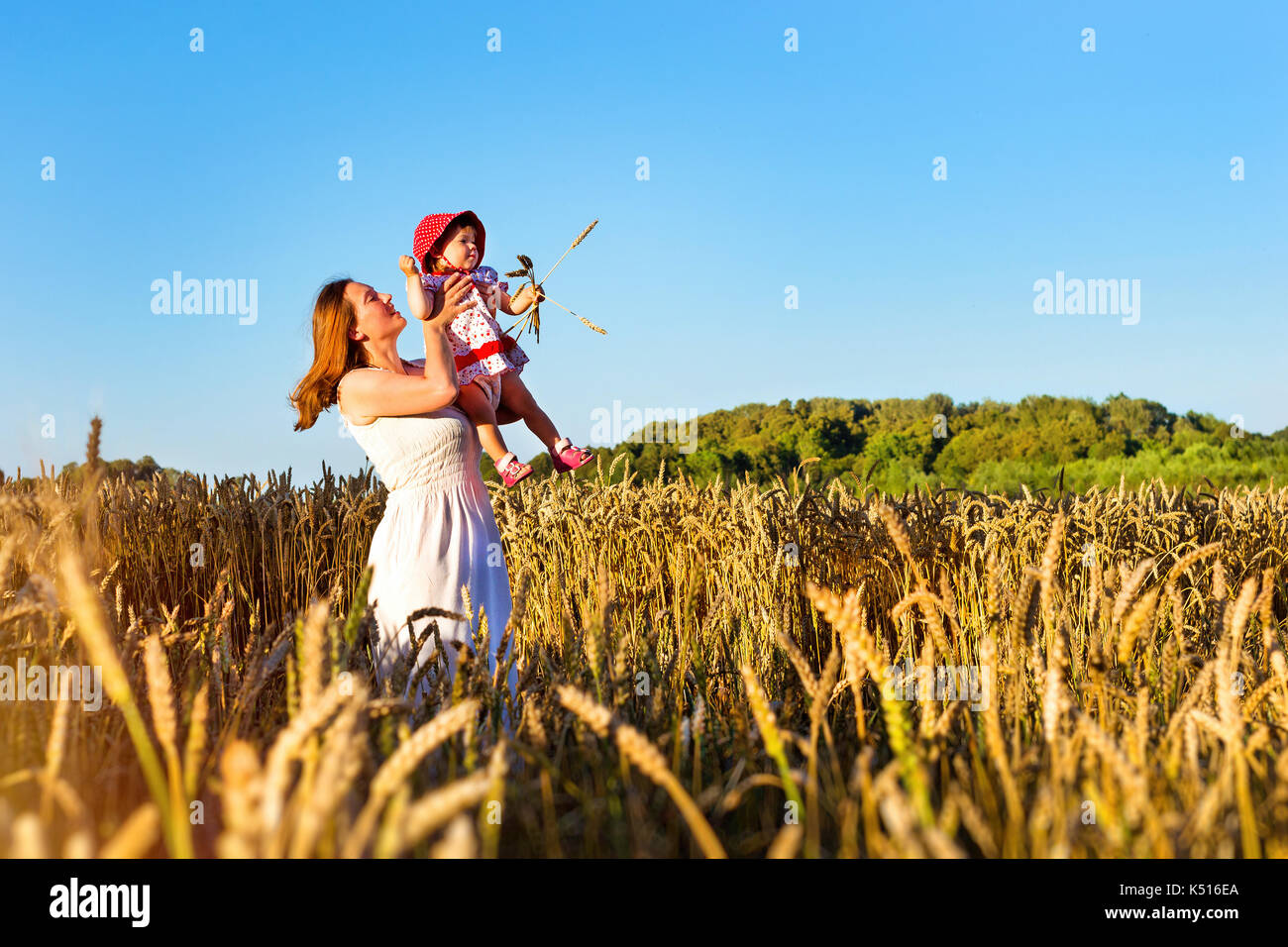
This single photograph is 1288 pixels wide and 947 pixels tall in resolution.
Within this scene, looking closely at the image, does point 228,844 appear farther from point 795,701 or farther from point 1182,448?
point 1182,448

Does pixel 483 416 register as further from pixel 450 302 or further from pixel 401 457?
pixel 450 302

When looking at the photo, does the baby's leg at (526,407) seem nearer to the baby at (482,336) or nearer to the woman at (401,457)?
the baby at (482,336)

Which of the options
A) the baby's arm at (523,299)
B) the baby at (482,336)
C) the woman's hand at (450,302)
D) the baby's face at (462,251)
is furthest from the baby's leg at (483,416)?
the woman's hand at (450,302)

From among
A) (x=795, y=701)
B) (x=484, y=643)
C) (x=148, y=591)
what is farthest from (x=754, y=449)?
(x=484, y=643)

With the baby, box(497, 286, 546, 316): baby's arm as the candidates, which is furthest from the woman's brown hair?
box(497, 286, 546, 316): baby's arm

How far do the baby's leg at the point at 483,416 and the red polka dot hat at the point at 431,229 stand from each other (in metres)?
0.63

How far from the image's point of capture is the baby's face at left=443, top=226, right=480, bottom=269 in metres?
3.91

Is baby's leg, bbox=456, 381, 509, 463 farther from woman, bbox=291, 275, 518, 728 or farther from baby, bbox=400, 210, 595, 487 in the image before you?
woman, bbox=291, 275, 518, 728

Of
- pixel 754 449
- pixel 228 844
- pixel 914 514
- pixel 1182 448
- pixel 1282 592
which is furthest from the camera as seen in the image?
pixel 1182 448

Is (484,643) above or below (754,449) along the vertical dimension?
below

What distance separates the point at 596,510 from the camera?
19.0 ft

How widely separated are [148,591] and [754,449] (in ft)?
31.1

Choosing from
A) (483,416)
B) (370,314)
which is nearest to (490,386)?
(483,416)

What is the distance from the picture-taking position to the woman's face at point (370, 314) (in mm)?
3426
